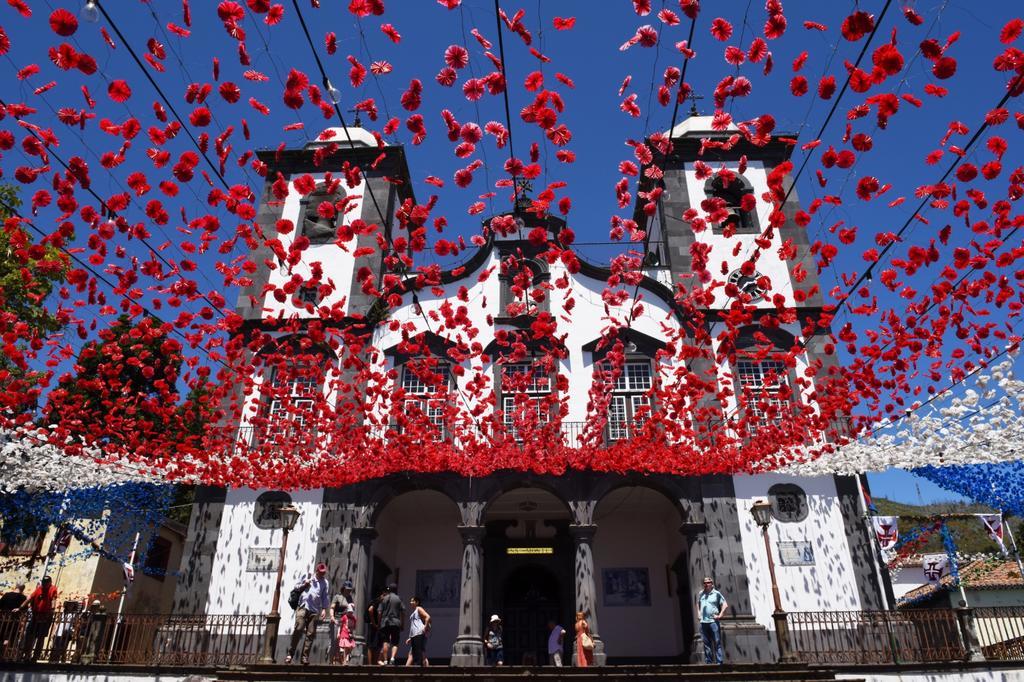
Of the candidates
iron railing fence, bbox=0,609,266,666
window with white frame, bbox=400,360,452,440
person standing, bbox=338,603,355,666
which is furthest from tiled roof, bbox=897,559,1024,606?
iron railing fence, bbox=0,609,266,666

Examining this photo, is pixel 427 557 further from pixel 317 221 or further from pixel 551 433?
pixel 317 221

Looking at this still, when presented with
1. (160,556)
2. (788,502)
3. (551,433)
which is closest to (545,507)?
(551,433)

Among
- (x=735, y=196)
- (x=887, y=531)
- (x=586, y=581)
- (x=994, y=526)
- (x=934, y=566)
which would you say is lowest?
(x=586, y=581)

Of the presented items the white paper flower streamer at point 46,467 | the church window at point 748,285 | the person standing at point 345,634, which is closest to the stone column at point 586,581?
the person standing at point 345,634

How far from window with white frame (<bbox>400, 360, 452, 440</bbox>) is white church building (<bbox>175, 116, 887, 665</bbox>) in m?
0.06

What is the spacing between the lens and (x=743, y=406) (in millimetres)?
17328

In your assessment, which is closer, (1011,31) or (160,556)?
(1011,31)

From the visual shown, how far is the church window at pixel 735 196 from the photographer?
68.2ft

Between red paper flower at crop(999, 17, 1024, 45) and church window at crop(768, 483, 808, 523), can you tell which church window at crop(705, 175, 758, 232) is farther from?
red paper flower at crop(999, 17, 1024, 45)

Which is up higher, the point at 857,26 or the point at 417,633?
the point at 857,26

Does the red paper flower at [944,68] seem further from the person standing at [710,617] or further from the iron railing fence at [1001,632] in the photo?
the iron railing fence at [1001,632]

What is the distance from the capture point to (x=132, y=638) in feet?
45.4

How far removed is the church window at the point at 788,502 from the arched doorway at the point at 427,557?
8.16m

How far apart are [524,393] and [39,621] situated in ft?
37.6
